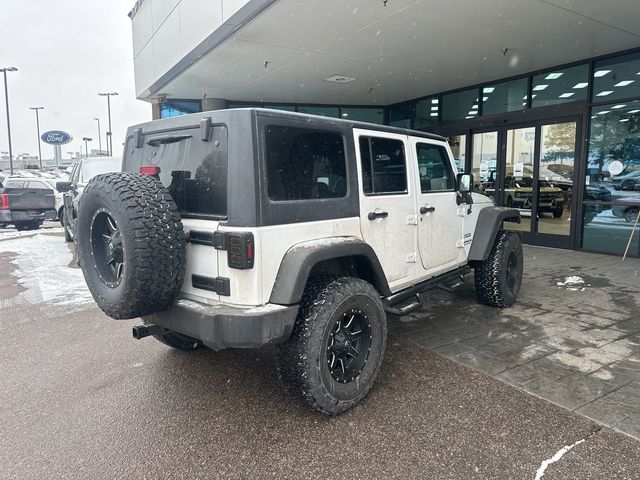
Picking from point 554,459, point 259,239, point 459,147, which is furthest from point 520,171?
point 259,239

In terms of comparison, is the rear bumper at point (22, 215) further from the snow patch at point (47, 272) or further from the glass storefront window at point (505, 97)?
the glass storefront window at point (505, 97)

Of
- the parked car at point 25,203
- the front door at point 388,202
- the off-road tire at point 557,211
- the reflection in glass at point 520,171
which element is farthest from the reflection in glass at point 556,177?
the parked car at point 25,203

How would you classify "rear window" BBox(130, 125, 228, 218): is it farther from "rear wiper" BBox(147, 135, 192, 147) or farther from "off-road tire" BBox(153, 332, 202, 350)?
"off-road tire" BBox(153, 332, 202, 350)

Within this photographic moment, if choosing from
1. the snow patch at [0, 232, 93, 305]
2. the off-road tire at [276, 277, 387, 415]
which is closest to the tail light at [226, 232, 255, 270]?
the off-road tire at [276, 277, 387, 415]

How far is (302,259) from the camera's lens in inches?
108

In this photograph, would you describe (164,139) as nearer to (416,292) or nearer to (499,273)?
(416,292)

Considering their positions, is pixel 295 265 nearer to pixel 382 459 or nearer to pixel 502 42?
pixel 382 459

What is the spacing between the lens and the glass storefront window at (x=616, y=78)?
7.98 meters

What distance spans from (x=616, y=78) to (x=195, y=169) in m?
8.62

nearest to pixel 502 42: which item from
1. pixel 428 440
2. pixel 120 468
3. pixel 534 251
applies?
pixel 534 251

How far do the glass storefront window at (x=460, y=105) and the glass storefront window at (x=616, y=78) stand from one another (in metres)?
2.75

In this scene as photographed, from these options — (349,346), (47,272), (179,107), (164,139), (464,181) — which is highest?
(179,107)

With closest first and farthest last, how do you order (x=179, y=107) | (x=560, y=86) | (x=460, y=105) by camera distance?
(x=560, y=86) → (x=460, y=105) → (x=179, y=107)

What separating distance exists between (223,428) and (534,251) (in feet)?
26.5
